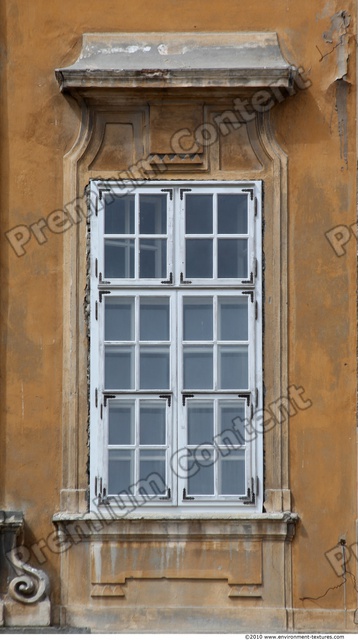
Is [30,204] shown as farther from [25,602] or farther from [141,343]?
[25,602]

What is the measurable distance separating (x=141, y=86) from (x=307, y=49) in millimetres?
1158

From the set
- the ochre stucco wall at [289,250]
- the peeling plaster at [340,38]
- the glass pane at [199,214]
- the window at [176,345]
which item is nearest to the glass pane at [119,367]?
the window at [176,345]

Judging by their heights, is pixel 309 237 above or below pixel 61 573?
above

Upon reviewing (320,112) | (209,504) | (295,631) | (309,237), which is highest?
(320,112)

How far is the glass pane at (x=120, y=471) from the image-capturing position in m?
10.6

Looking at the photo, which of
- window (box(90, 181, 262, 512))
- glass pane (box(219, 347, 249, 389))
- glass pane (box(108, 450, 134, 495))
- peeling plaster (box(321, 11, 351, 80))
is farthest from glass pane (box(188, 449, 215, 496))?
peeling plaster (box(321, 11, 351, 80))

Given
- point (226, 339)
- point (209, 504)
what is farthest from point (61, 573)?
point (226, 339)

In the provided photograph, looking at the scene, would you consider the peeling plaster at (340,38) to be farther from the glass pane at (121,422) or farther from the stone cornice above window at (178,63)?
the glass pane at (121,422)

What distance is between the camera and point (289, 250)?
10.7m

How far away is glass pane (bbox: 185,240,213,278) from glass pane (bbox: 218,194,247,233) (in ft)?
0.48

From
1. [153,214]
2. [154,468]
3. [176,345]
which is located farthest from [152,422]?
[153,214]

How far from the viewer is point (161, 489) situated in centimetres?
1055

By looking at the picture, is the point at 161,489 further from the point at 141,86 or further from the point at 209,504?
the point at 141,86

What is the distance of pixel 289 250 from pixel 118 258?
1.13 m
